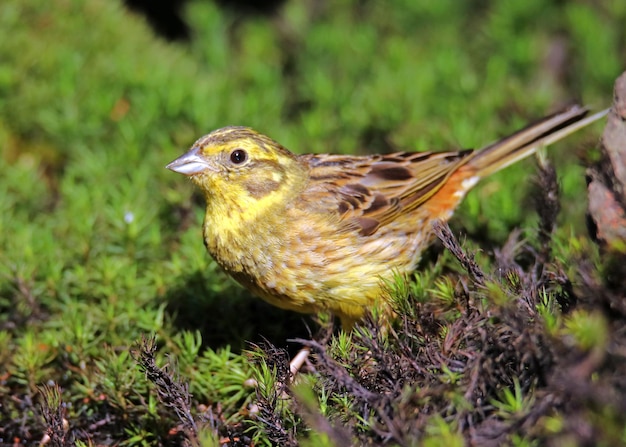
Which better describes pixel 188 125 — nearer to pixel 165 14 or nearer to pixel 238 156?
pixel 238 156

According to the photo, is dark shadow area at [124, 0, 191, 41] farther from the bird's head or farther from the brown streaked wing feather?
the bird's head

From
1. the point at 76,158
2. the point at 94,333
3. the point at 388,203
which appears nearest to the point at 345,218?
the point at 388,203

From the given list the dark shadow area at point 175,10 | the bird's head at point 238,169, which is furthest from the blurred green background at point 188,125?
the bird's head at point 238,169

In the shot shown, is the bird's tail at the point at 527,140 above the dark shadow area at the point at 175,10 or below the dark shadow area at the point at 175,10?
below

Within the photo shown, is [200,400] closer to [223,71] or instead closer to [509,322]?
[509,322]

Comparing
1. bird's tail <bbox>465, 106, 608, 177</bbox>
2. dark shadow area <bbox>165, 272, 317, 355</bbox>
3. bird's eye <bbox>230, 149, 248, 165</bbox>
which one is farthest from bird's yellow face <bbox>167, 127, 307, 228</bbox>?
bird's tail <bbox>465, 106, 608, 177</bbox>

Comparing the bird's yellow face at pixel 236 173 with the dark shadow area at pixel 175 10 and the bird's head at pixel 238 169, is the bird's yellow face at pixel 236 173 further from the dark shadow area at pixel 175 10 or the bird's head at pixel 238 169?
the dark shadow area at pixel 175 10
